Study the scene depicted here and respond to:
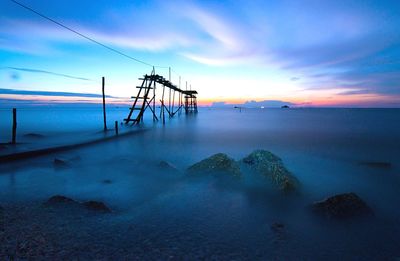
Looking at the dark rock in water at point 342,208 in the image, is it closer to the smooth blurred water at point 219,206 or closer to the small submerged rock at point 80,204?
the smooth blurred water at point 219,206

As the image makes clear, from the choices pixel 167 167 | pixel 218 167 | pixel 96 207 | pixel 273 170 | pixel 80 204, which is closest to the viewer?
Answer: pixel 96 207

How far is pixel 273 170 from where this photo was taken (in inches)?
308

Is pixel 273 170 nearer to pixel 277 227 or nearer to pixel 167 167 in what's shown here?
pixel 277 227

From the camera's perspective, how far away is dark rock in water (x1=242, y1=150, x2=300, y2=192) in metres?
7.22

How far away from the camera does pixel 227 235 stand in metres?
4.60

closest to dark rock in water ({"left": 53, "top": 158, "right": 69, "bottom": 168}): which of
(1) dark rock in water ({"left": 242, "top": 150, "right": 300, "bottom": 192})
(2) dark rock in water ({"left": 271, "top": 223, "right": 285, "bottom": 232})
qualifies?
(1) dark rock in water ({"left": 242, "top": 150, "right": 300, "bottom": 192})

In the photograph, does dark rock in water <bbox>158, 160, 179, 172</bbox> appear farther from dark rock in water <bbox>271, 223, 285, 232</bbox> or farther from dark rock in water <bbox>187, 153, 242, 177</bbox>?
dark rock in water <bbox>271, 223, 285, 232</bbox>

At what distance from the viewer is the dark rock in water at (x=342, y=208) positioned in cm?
537

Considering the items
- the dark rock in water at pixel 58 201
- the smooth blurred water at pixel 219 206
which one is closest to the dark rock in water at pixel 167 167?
the smooth blurred water at pixel 219 206

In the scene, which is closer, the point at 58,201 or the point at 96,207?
the point at 96,207

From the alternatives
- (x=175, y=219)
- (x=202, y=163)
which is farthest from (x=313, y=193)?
(x=175, y=219)

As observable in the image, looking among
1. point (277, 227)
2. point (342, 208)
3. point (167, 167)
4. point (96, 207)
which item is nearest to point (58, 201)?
point (96, 207)

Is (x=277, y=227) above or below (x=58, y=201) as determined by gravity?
below

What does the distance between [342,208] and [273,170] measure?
8.52 feet
